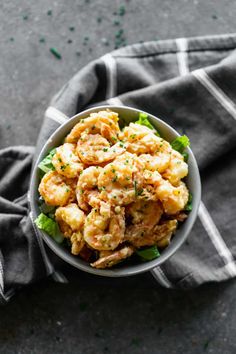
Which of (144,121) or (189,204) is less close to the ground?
(144,121)

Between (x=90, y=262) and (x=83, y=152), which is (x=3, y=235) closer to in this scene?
(x=90, y=262)

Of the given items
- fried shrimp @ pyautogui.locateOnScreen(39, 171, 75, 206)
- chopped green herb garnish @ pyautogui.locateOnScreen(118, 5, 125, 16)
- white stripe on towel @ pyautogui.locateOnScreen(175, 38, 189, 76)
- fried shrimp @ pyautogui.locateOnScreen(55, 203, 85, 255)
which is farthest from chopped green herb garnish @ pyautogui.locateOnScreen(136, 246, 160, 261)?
chopped green herb garnish @ pyautogui.locateOnScreen(118, 5, 125, 16)

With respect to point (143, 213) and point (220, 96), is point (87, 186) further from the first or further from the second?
point (220, 96)

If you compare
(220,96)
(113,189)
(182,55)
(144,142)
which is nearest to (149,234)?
(113,189)

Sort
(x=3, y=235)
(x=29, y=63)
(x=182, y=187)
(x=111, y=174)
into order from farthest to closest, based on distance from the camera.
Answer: (x=29, y=63), (x=3, y=235), (x=182, y=187), (x=111, y=174)

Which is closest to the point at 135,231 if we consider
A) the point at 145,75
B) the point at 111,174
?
the point at 111,174

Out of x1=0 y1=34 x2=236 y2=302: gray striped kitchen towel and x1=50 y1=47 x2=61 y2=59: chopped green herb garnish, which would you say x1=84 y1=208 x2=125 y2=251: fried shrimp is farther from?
x1=50 y1=47 x2=61 y2=59: chopped green herb garnish

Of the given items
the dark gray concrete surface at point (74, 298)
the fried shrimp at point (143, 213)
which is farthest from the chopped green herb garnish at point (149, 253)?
the dark gray concrete surface at point (74, 298)
